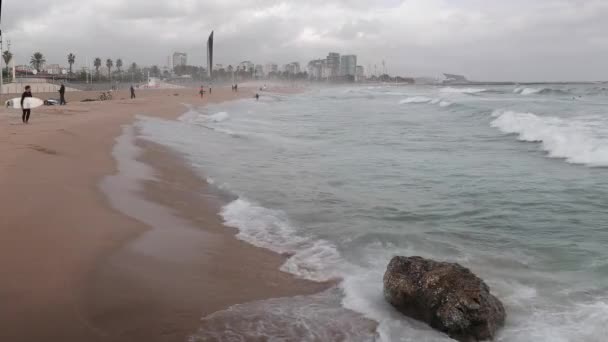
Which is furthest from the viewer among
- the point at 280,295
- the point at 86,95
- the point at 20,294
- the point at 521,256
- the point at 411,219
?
the point at 86,95

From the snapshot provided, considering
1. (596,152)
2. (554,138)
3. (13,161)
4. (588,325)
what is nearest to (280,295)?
(588,325)

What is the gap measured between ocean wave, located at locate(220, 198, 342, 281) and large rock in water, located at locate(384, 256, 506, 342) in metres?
1.02

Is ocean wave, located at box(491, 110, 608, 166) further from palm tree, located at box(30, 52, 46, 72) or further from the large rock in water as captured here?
palm tree, located at box(30, 52, 46, 72)

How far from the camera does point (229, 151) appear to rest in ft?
49.2

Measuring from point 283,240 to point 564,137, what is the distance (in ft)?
43.5

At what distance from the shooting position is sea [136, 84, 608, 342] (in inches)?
170

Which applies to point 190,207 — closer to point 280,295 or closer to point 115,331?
point 280,295

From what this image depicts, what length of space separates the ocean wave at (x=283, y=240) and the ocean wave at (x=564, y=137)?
9.47 m

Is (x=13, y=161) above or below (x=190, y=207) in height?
above

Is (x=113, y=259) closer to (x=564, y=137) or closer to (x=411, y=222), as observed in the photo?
(x=411, y=222)

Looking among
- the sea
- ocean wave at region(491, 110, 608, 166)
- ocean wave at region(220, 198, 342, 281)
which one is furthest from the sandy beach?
ocean wave at region(491, 110, 608, 166)

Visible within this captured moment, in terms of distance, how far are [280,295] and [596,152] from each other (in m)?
12.2

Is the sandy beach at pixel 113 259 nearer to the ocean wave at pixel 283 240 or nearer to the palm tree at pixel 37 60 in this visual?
the ocean wave at pixel 283 240

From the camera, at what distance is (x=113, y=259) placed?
515 centimetres
